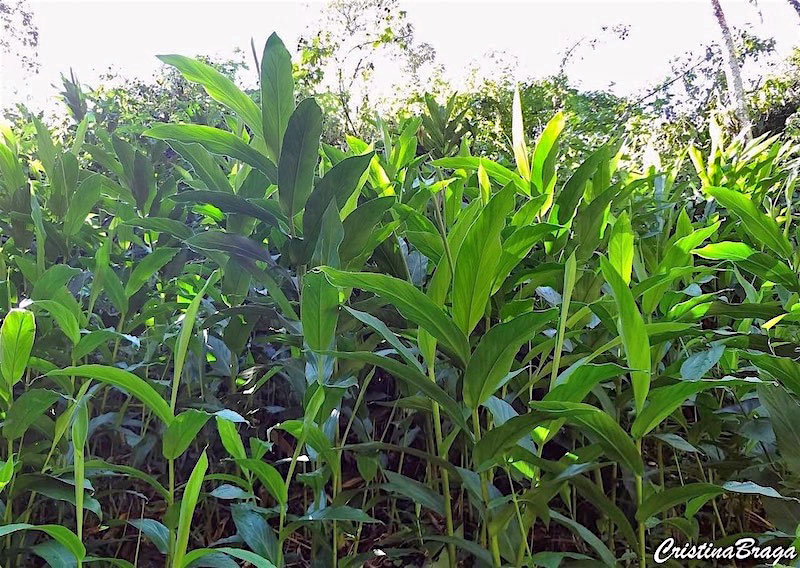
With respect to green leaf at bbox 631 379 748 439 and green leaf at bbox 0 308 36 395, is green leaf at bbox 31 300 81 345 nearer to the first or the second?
green leaf at bbox 0 308 36 395

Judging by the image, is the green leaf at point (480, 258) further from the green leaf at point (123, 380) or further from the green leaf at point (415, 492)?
the green leaf at point (123, 380)

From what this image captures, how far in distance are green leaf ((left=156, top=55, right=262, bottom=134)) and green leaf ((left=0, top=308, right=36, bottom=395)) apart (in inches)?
13.6

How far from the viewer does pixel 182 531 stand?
49 centimetres

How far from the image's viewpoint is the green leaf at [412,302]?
51 centimetres

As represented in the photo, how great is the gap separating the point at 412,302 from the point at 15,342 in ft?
1.32

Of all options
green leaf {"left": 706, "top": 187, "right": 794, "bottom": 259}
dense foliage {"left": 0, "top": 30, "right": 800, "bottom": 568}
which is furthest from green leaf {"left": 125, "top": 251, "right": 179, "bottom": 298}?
green leaf {"left": 706, "top": 187, "right": 794, "bottom": 259}

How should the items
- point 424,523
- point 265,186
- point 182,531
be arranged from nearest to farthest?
point 182,531, point 424,523, point 265,186

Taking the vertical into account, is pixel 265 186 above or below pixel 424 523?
above

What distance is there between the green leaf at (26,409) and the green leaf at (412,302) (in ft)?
1.08

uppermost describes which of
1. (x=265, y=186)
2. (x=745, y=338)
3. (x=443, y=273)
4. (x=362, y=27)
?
(x=362, y=27)

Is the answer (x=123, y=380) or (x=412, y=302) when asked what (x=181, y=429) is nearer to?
(x=123, y=380)

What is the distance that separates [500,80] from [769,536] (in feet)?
30.5

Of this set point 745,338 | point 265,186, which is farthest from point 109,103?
point 745,338

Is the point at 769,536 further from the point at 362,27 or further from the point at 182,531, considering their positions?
the point at 362,27
